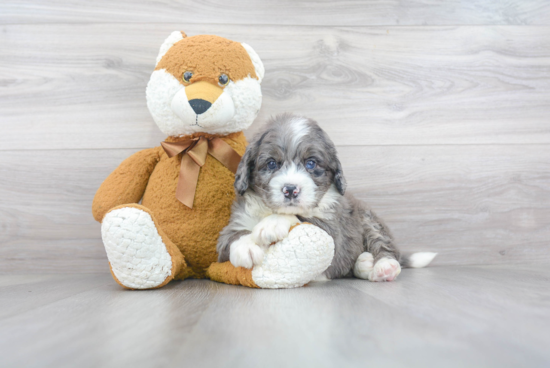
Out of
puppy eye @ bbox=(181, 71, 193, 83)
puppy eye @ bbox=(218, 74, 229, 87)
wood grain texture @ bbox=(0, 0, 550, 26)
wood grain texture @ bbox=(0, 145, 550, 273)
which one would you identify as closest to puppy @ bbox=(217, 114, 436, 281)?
puppy eye @ bbox=(218, 74, 229, 87)

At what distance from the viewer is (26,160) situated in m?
1.94

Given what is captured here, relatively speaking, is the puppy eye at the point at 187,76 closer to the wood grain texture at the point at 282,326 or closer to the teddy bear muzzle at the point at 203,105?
the teddy bear muzzle at the point at 203,105

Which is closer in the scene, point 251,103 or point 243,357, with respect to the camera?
point 243,357

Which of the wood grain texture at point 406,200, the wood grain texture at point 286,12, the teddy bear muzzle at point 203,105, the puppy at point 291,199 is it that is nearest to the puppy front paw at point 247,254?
the puppy at point 291,199

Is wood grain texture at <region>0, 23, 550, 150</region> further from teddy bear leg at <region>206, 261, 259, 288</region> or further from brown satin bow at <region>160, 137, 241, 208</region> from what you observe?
teddy bear leg at <region>206, 261, 259, 288</region>

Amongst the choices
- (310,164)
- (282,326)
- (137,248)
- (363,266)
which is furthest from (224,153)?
(282,326)

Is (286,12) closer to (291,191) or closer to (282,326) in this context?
(291,191)

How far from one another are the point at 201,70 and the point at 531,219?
1.73 metres

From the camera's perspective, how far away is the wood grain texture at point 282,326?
2.35ft

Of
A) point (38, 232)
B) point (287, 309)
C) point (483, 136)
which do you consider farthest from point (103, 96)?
point (483, 136)

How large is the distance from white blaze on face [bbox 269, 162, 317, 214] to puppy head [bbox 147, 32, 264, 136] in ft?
1.12

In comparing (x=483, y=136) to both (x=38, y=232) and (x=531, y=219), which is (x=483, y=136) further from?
(x=38, y=232)

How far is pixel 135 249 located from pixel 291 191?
0.50 m

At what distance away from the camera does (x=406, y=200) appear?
6.65ft
